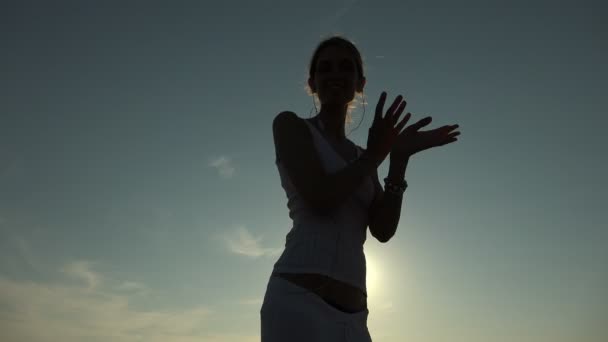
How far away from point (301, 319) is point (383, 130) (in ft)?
3.83

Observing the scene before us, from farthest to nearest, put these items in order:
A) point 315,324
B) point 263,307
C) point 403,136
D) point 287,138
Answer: point 403,136
point 287,138
point 263,307
point 315,324

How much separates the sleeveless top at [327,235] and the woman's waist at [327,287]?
0.02 meters

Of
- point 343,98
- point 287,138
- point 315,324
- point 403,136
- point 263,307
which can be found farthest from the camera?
point 343,98

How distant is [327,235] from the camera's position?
2898 mm

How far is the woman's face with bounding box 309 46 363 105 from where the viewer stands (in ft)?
11.6

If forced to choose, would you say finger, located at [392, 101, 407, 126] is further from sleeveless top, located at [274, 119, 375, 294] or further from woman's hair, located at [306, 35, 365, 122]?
woman's hair, located at [306, 35, 365, 122]

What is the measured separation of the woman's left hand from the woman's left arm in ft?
0.22

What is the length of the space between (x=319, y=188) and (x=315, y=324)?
27.7 inches

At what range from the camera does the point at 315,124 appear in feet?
11.2

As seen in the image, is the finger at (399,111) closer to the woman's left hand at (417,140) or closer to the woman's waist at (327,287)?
the woman's left hand at (417,140)

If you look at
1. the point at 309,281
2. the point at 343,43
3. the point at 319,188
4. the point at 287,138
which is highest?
the point at 343,43

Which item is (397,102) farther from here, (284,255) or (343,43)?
(284,255)

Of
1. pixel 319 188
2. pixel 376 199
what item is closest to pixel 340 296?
pixel 319 188

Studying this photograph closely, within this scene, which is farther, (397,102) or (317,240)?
(397,102)
